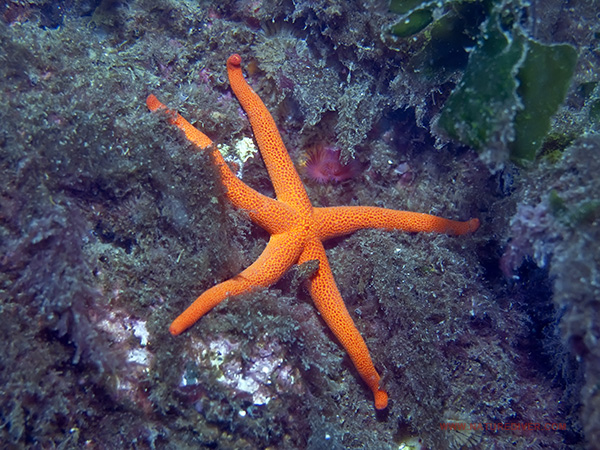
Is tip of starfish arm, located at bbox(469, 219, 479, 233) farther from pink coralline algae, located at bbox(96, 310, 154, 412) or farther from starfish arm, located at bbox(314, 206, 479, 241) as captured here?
pink coralline algae, located at bbox(96, 310, 154, 412)

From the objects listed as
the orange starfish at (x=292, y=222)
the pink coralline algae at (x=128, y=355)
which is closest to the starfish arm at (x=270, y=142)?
the orange starfish at (x=292, y=222)

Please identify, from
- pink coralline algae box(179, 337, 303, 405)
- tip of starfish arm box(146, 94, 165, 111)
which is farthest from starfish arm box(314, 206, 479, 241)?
tip of starfish arm box(146, 94, 165, 111)

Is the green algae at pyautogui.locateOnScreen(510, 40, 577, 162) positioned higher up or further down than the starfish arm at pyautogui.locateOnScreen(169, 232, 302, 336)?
higher up

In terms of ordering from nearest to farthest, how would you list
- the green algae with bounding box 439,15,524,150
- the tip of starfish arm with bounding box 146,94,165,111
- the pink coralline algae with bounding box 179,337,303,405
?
the green algae with bounding box 439,15,524,150 → the pink coralline algae with bounding box 179,337,303,405 → the tip of starfish arm with bounding box 146,94,165,111

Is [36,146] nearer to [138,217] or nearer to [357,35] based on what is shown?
[138,217]

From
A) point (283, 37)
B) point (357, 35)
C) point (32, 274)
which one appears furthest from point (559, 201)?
point (32, 274)

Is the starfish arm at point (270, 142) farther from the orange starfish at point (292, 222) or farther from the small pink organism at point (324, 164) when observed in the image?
the small pink organism at point (324, 164)
